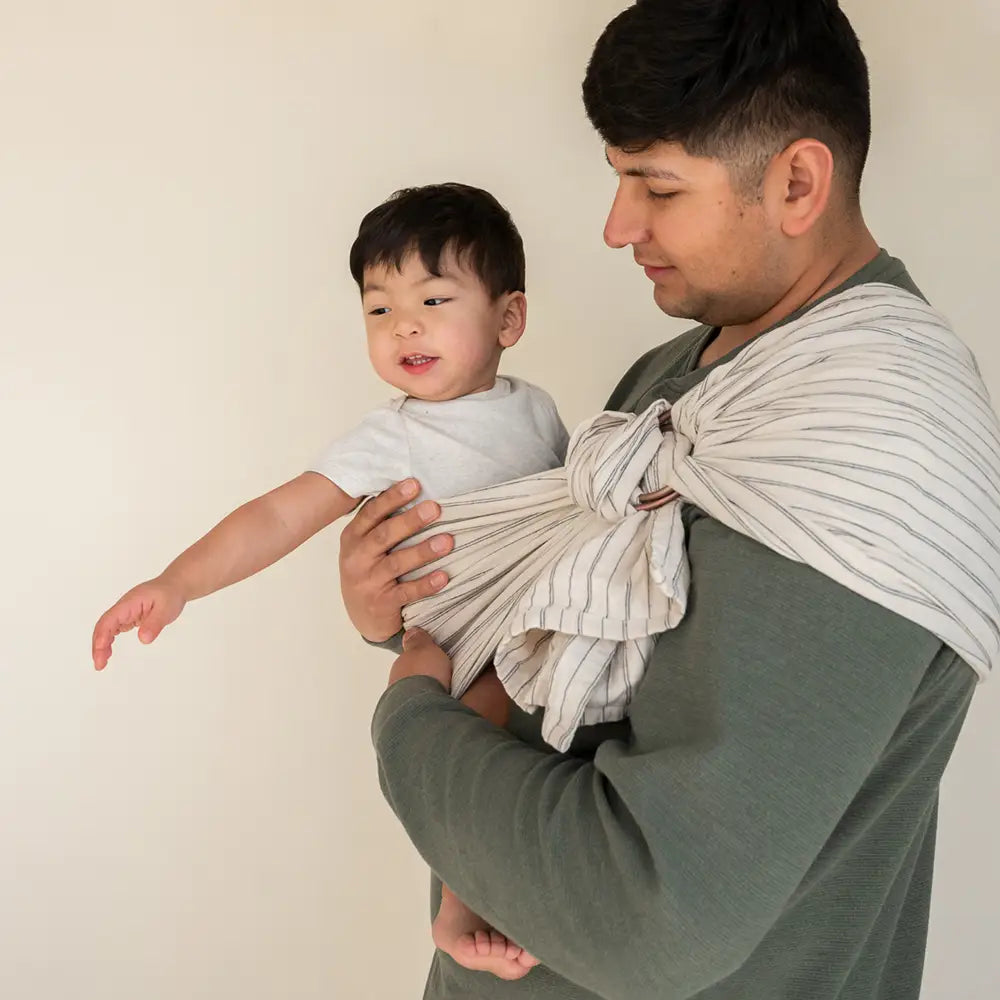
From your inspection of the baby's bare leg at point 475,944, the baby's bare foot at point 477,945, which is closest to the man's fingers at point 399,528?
the baby's bare leg at point 475,944

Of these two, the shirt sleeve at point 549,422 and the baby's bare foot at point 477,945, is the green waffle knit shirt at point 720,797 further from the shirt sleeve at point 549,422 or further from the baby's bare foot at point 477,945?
the shirt sleeve at point 549,422

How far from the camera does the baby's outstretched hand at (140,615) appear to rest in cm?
137

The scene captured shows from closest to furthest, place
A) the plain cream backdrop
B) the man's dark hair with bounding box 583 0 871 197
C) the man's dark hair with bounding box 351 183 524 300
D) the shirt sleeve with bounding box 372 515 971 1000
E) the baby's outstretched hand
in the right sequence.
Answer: the shirt sleeve with bounding box 372 515 971 1000 < the man's dark hair with bounding box 583 0 871 197 < the baby's outstretched hand < the man's dark hair with bounding box 351 183 524 300 < the plain cream backdrop

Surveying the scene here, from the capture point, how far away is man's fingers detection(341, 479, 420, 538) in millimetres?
1528

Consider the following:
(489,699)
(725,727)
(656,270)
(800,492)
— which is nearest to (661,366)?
(656,270)

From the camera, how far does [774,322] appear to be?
128 cm

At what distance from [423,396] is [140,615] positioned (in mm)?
468

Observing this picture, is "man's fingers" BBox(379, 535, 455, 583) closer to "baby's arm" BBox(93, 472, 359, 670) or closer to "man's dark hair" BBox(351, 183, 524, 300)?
"baby's arm" BBox(93, 472, 359, 670)

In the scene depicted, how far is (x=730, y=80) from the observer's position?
1.15 metres

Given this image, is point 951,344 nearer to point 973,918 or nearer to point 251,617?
point 973,918

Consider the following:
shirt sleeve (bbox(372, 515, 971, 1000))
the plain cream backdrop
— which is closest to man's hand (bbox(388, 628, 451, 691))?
shirt sleeve (bbox(372, 515, 971, 1000))

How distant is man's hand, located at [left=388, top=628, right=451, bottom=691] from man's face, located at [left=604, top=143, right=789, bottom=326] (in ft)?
1.56

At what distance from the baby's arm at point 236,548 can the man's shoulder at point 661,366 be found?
1.30 ft

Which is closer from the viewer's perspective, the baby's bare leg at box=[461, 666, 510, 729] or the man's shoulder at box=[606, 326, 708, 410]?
the baby's bare leg at box=[461, 666, 510, 729]
